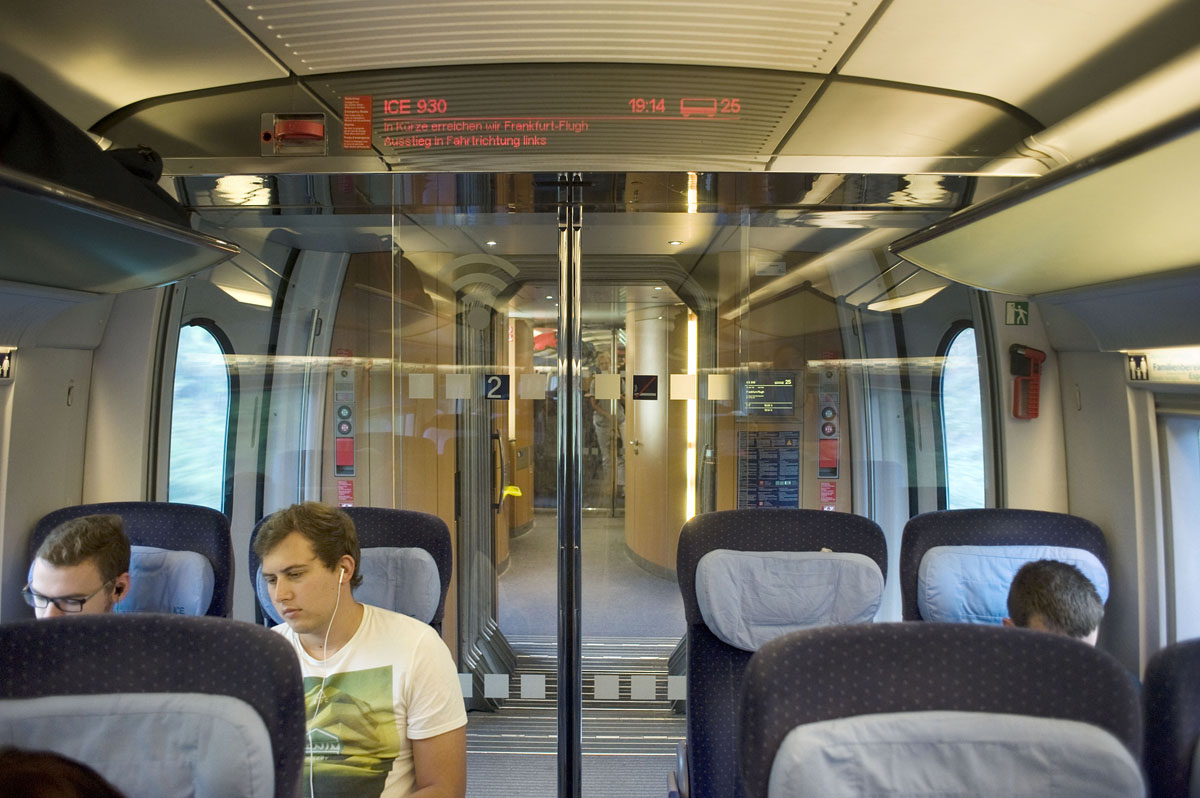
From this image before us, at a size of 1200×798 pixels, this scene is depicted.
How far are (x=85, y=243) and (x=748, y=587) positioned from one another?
2.55 meters

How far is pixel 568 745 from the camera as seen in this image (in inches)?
122

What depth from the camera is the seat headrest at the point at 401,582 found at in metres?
2.53

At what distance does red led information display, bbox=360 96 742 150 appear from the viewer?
7.92ft

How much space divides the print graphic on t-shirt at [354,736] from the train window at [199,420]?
1.69 meters

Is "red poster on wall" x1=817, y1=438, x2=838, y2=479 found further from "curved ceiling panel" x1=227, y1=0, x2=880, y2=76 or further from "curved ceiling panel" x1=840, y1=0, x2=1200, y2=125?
"curved ceiling panel" x1=227, y1=0, x2=880, y2=76

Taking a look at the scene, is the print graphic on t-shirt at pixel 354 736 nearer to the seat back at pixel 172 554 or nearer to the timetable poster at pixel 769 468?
the seat back at pixel 172 554

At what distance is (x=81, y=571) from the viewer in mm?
2271

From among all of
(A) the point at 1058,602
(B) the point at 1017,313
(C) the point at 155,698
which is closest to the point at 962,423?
(B) the point at 1017,313

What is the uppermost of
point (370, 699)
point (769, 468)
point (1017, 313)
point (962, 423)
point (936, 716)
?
point (1017, 313)

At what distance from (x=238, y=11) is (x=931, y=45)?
2167 millimetres

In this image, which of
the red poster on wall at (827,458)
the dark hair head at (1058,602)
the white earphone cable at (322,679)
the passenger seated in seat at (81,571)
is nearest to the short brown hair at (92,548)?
the passenger seated in seat at (81,571)

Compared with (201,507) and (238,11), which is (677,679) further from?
(238,11)

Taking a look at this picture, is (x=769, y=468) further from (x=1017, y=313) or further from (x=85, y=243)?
(x=85, y=243)

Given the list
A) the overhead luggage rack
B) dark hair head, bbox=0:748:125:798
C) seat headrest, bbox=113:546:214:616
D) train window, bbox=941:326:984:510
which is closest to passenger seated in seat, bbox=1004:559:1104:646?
train window, bbox=941:326:984:510
